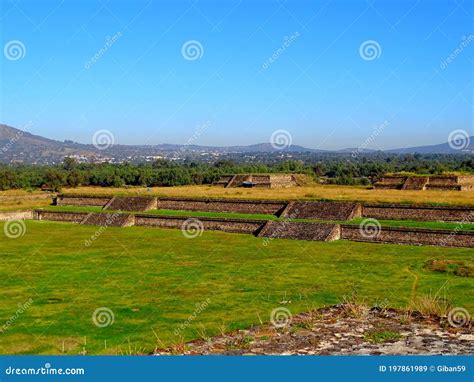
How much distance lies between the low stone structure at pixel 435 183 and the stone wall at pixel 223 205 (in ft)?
45.4

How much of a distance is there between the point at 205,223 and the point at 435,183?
1971cm

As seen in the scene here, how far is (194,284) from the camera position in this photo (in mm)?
17812

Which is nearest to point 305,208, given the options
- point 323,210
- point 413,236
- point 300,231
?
point 323,210

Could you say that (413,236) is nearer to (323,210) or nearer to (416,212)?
(416,212)

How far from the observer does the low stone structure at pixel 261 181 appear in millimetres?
50250

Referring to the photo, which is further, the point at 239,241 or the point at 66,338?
the point at 239,241

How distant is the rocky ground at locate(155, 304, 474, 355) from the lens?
758 cm

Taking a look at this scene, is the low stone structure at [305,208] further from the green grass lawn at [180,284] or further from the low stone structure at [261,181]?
the low stone structure at [261,181]

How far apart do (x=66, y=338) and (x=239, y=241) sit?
16.1 m

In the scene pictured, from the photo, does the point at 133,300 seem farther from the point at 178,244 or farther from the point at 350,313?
the point at 178,244

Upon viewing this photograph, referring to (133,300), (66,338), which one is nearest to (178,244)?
(133,300)

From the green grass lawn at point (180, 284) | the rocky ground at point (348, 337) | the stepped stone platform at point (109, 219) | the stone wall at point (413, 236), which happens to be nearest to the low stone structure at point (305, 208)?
the stepped stone platform at point (109, 219)

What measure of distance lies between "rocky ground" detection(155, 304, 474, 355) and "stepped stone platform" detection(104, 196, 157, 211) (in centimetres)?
3029

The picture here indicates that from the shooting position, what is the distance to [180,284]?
17.9 metres
